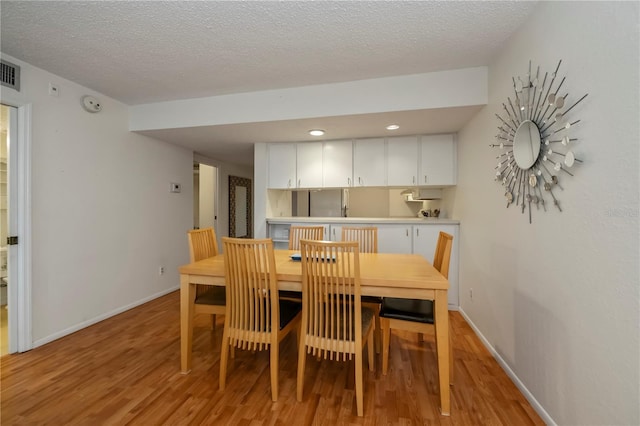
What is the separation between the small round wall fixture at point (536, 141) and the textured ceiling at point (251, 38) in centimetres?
48

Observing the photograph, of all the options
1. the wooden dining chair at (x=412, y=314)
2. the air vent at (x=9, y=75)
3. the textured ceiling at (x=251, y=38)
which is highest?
the textured ceiling at (x=251, y=38)

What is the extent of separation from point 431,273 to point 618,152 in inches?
39.5

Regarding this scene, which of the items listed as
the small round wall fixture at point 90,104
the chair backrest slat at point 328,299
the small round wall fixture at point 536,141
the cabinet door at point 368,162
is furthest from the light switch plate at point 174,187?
the small round wall fixture at point 536,141

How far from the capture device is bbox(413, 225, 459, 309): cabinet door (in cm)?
312

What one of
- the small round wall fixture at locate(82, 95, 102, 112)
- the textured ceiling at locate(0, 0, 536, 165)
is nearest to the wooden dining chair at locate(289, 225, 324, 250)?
the textured ceiling at locate(0, 0, 536, 165)

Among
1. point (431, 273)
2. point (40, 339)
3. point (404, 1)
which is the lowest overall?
point (40, 339)

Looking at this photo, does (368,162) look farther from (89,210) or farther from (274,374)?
(89,210)

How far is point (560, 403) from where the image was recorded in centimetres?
135

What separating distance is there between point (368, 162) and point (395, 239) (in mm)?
1033

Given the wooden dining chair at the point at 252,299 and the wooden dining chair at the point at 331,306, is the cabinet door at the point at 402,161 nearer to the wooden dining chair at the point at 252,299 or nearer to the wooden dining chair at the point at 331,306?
the wooden dining chair at the point at 331,306

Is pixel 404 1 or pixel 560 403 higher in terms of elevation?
pixel 404 1

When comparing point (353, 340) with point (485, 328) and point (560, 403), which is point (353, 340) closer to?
point (560, 403)

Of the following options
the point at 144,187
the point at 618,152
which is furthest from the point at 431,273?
the point at 144,187

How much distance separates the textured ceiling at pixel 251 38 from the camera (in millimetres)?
1597
